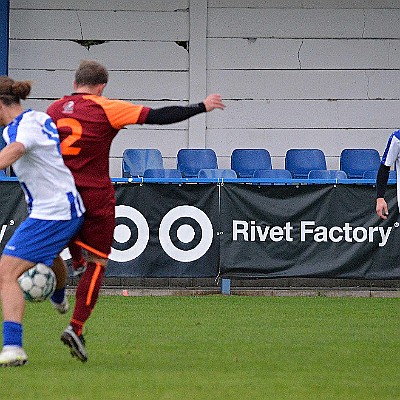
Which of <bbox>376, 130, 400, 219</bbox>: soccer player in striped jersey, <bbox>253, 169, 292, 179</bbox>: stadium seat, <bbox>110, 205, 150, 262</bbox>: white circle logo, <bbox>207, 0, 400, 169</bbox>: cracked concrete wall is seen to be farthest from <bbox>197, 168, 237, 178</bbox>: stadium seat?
<bbox>376, 130, 400, 219</bbox>: soccer player in striped jersey

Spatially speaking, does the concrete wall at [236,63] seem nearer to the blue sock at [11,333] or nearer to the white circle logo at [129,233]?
the white circle logo at [129,233]

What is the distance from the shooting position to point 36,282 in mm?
7488

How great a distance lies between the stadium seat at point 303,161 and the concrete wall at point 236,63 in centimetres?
77

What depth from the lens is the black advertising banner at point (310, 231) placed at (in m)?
14.4

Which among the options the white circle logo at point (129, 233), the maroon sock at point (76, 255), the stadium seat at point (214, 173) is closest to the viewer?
the maroon sock at point (76, 255)

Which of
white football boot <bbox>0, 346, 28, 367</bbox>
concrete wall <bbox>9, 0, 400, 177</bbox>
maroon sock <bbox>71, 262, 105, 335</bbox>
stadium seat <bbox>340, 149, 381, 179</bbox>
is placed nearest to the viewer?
white football boot <bbox>0, 346, 28, 367</bbox>

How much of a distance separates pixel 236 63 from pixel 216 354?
11.6m

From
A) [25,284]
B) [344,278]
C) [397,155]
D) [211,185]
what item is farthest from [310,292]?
[25,284]

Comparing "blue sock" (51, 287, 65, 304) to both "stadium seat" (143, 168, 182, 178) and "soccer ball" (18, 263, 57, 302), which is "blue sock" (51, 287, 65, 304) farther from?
"stadium seat" (143, 168, 182, 178)

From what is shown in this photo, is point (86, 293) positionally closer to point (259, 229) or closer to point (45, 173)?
point (45, 173)

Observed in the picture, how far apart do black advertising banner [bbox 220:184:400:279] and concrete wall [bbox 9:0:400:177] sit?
477 centimetres

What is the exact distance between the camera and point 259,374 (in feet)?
23.4

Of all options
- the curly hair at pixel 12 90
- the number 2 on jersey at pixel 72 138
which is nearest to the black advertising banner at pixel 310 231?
→ the number 2 on jersey at pixel 72 138

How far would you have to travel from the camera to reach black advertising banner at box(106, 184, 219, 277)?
14.3 m
